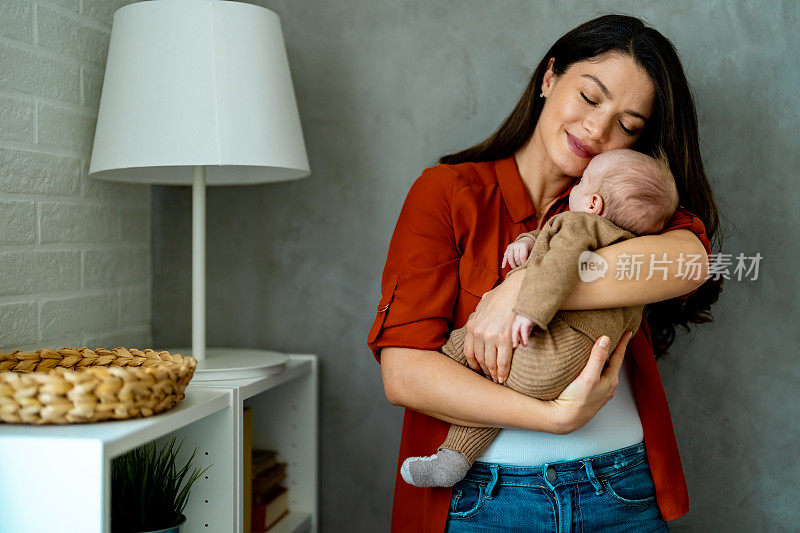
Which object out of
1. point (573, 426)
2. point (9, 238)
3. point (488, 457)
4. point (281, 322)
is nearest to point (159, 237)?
point (281, 322)

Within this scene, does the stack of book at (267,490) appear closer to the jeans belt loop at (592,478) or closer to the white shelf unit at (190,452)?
the white shelf unit at (190,452)

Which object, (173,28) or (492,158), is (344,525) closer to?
(492,158)

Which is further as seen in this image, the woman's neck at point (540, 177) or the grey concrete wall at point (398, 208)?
the grey concrete wall at point (398, 208)

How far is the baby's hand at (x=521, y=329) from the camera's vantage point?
1.18m

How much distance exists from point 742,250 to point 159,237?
1.59 meters

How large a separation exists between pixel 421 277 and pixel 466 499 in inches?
16.8

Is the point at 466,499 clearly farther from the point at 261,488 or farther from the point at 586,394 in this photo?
the point at 261,488

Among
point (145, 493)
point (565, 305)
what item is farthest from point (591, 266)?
point (145, 493)

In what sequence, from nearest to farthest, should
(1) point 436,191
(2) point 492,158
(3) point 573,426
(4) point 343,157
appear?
1. (3) point 573,426
2. (1) point 436,191
3. (2) point 492,158
4. (4) point 343,157

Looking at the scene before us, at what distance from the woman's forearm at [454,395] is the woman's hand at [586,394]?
22 mm

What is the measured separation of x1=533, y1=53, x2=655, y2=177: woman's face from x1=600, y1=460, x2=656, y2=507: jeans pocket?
60cm

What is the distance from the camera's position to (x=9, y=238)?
1467 mm

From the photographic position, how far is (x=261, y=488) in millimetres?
1784

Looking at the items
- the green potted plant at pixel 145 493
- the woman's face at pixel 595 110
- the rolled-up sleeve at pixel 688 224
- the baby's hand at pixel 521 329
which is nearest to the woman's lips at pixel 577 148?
the woman's face at pixel 595 110
